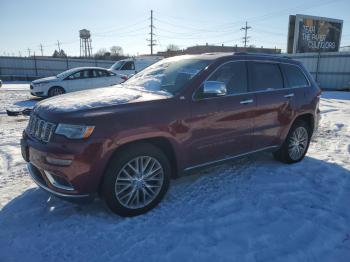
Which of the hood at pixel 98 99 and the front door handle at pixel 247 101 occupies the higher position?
the hood at pixel 98 99

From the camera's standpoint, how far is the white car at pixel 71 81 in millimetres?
13453

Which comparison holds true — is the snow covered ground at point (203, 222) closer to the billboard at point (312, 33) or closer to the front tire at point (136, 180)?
the front tire at point (136, 180)

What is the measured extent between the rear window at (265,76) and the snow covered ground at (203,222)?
1.38 meters

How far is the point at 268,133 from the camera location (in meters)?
4.78

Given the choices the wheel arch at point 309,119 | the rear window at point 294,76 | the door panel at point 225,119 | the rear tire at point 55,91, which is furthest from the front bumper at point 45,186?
the rear tire at point 55,91

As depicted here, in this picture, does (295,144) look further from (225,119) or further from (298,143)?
(225,119)

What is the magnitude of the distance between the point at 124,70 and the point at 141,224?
15446 mm

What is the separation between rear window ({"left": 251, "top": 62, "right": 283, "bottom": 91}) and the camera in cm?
458

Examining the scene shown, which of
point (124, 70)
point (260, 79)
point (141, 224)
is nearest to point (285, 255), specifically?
point (141, 224)

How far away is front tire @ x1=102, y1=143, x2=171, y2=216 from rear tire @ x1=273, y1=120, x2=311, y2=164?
2492mm

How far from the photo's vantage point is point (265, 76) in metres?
4.78

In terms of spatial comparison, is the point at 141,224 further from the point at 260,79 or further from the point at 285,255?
the point at 260,79

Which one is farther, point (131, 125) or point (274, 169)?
point (274, 169)

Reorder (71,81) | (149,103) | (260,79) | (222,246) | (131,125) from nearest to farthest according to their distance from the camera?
(222,246) < (131,125) < (149,103) < (260,79) < (71,81)
